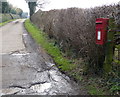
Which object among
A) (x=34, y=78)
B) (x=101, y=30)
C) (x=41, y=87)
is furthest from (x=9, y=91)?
(x=101, y=30)

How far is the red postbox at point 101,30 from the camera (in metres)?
3.86

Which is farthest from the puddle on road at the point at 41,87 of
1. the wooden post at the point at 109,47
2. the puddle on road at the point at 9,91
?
the wooden post at the point at 109,47

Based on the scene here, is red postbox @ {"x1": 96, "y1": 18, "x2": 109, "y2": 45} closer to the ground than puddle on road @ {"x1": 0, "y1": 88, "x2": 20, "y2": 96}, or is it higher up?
higher up

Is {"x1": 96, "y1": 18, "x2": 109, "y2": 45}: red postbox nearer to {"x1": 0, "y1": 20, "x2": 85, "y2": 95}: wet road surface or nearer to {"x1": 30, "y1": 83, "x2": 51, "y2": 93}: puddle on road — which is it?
{"x1": 0, "y1": 20, "x2": 85, "y2": 95}: wet road surface

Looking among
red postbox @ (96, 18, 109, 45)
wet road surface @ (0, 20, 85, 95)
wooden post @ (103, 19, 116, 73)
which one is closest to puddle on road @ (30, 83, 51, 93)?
wet road surface @ (0, 20, 85, 95)

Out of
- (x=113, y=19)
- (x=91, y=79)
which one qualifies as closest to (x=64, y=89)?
(x=91, y=79)

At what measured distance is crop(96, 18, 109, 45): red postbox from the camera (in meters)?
3.86

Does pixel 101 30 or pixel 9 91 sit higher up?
pixel 101 30

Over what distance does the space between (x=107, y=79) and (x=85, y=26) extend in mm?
1629

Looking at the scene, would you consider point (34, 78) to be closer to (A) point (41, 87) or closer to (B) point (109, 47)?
(A) point (41, 87)

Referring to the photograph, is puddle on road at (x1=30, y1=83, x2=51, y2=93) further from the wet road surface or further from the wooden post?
the wooden post

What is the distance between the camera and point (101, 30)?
3.90 m

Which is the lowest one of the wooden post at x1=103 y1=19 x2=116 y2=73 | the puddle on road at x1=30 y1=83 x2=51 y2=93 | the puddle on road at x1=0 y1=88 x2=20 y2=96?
the puddle on road at x1=30 y1=83 x2=51 y2=93

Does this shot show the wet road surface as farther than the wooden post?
Yes
